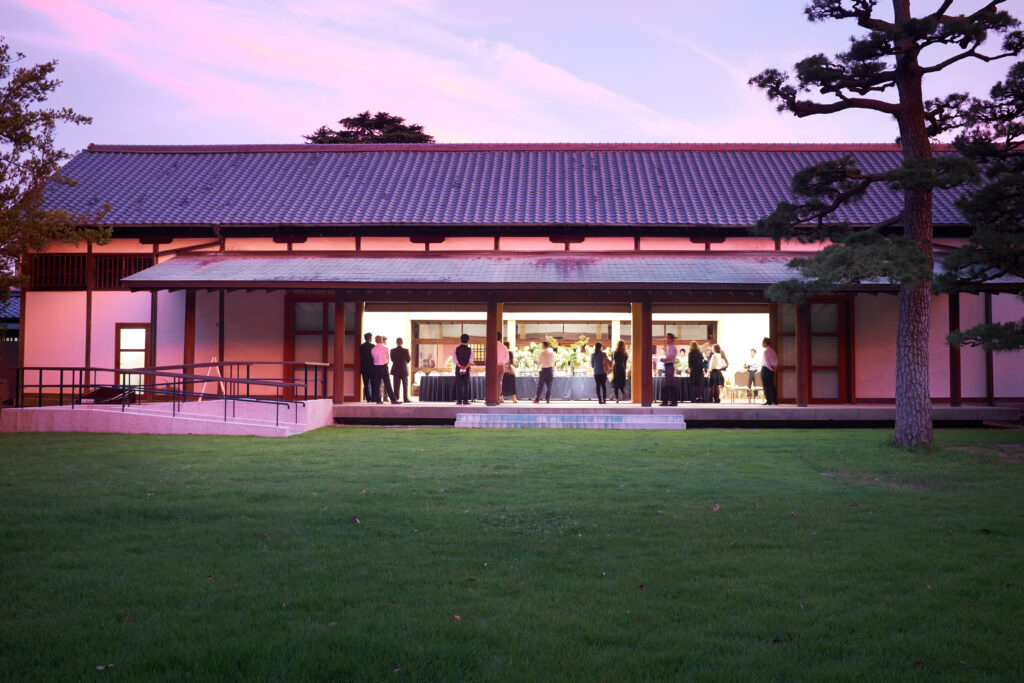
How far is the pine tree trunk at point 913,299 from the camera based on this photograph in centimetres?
1061

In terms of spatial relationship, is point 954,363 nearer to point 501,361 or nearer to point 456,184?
point 501,361

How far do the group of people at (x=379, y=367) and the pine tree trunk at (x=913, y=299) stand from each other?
9.42 m

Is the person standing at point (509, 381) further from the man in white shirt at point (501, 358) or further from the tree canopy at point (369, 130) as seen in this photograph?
the tree canopy at point (369, 130)

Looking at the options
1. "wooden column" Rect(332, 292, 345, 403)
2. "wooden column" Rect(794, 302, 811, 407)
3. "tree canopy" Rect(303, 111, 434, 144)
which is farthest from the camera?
"tree canopy" Rect(303, 111, 434, 144)

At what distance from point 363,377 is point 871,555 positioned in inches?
504

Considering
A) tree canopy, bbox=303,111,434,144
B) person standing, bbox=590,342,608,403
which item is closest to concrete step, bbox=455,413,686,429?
person standing, bbox=590,342,608,403

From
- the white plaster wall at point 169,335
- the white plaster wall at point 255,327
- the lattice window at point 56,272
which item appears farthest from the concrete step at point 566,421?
the lattice window at point 56,272

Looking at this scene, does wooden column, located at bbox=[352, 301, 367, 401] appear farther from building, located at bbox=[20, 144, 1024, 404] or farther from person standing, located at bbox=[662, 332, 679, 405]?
person standing, located at bbox=[662, 332, 679, 405]

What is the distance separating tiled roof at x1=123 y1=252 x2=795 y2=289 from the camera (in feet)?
49.5

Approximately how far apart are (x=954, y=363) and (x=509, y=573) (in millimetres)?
13817

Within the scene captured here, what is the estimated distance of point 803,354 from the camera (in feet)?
52.5

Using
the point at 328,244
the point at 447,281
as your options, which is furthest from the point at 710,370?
the point at 328,244

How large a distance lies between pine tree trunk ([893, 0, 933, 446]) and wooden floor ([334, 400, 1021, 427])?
4.15 m

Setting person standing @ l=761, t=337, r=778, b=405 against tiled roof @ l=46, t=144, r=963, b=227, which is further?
tiled roof @ l=46, t=144, r=963, b=227
